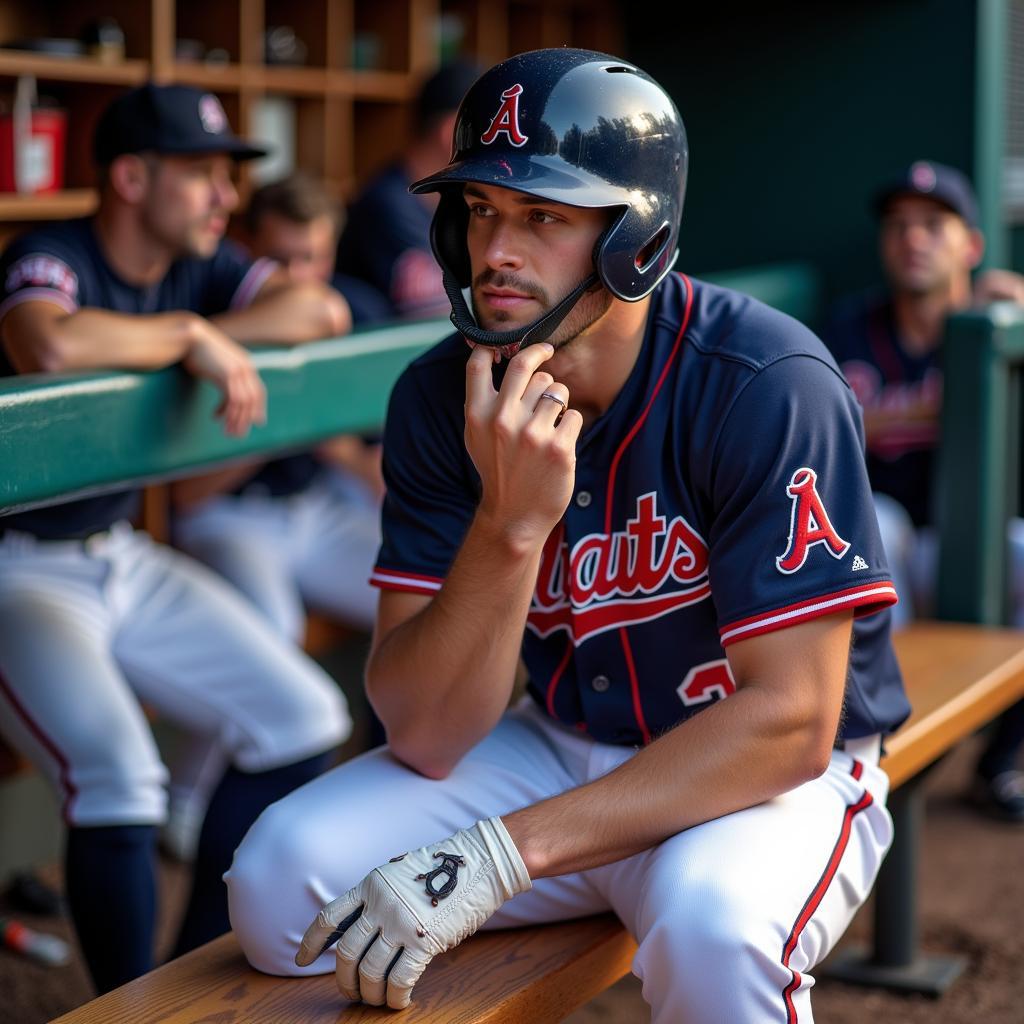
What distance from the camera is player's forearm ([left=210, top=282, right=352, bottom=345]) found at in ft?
8.66

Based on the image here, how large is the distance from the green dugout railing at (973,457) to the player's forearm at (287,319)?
1.16 metres

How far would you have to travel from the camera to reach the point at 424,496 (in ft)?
5.90

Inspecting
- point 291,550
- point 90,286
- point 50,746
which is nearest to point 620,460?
point 50,746

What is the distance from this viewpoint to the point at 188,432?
→ 2164 millimetres

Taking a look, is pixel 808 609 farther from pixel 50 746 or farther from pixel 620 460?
pixel 50 746

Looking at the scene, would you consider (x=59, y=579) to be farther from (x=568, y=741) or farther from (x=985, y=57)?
(x=985, y=57)

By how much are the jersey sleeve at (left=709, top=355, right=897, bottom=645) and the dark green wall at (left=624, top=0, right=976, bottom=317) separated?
3.36m

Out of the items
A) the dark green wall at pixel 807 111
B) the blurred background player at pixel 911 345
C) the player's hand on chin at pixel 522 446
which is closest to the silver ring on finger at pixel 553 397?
the player's hand on chin at pixel 522 446

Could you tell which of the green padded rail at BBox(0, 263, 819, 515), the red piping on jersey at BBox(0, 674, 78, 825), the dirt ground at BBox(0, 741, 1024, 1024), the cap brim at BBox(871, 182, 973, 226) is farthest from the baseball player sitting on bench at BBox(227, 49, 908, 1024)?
the cap brim at BBox(871, 182, 973, 226)

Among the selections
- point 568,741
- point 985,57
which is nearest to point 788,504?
point 568,741

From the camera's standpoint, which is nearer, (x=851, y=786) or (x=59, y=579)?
(x=851, y=786)

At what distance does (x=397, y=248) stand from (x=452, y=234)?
201 cm

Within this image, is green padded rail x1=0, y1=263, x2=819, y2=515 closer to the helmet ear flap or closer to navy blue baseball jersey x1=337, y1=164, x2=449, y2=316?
the helmet ear flap

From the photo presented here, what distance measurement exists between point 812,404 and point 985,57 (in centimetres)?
342
